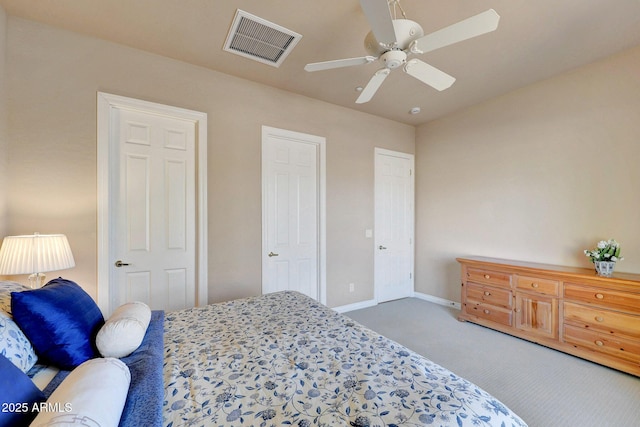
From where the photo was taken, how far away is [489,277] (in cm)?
312

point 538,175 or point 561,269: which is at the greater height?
point 538,175

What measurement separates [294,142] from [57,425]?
3.09m

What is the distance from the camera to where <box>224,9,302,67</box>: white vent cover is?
2102 mm

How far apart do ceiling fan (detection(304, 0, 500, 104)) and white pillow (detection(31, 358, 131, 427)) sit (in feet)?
6.03

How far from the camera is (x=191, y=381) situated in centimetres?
106

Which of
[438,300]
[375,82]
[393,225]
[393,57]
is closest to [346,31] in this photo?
[375,82]

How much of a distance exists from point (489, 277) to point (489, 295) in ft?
0.70

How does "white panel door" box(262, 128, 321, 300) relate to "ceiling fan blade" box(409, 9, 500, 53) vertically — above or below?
below

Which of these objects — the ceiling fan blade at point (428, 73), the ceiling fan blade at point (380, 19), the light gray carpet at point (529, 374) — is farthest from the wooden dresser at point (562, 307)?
the ceiling fan blade at point (380, 19)

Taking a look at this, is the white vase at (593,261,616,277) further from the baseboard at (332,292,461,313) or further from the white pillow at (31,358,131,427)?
the white pillow at (31,358,131,427)

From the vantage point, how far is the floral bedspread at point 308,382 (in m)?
0.87

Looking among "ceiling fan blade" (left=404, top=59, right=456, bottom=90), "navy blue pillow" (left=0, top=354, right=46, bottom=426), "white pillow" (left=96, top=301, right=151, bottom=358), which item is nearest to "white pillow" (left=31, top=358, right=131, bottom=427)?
"navy blue pillow" (left=0, top=354, right=46, bottom=426)

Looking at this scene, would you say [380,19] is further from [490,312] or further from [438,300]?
[438,300]

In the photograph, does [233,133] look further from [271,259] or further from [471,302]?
[471,302]
